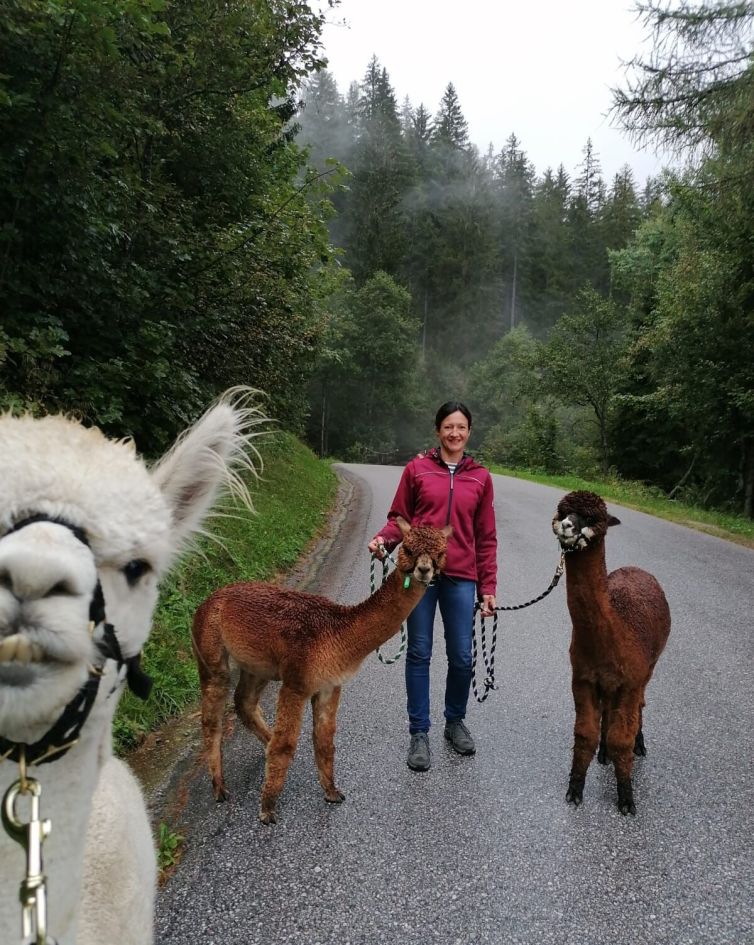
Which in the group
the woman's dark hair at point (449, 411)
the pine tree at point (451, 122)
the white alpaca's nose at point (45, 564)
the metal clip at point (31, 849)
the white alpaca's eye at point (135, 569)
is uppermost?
the pine tree at point (451, 122)

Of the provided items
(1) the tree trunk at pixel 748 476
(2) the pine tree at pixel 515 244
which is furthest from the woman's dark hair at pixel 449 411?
(2) the pine tree at pixel 515 244

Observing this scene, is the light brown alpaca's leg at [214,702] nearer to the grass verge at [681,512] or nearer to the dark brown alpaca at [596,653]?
the dark brown alpaca at [596,653]

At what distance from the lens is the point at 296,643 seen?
10.1 ft

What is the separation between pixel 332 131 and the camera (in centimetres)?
6188

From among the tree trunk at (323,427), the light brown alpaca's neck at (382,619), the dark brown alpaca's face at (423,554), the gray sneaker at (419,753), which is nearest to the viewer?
the dark brown alpaca's face at (423,554)

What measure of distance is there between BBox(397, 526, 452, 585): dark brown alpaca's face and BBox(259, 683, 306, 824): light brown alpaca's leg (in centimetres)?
83

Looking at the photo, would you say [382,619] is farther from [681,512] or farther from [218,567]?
[681,512]

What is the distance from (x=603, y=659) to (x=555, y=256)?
219ft

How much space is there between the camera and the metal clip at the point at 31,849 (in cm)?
90

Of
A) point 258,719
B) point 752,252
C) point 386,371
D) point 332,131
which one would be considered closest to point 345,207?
point 332,131

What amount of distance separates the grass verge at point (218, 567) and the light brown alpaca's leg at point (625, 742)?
2.18m

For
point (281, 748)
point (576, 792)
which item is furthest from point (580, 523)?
point (281, 748)

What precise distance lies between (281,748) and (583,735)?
1.56m

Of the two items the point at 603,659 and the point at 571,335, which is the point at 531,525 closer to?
the point at 603,659
